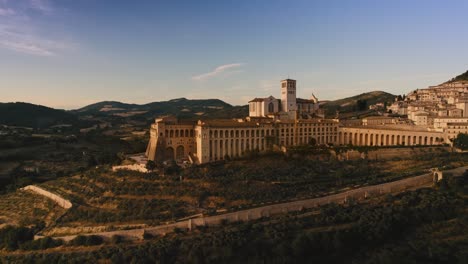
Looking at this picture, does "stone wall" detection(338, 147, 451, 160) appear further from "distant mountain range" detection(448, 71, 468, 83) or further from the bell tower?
"distant mountain range" detection(448, 71, 468, 83)

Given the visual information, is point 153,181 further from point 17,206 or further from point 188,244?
point 17,206

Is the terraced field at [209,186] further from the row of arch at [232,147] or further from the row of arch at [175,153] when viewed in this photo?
the row of arch at [175,153]

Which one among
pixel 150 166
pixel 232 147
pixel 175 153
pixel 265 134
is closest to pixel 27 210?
pixel 150 166

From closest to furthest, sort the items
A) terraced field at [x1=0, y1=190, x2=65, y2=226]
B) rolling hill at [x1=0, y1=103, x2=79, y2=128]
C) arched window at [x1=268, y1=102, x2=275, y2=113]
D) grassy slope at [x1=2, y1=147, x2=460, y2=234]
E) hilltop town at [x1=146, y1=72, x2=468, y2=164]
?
grassy slope at [x1=2, y1=147, x2=460, y2=234]
terraced field at [x1=0, y1=190, x2=65, y2=226]
hilltop town at [x1=146, y1=72, x2=468, y2=164]
arched window at [x1=268, y1=102, x2=275, y2=113]
rolling hill at [x1=0, y1=103, x2=79, y2=128]

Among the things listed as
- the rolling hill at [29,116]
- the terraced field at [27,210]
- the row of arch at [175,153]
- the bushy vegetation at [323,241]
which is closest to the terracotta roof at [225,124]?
the row of arch at [175,153]

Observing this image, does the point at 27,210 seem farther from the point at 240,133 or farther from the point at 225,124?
the point at 240,133

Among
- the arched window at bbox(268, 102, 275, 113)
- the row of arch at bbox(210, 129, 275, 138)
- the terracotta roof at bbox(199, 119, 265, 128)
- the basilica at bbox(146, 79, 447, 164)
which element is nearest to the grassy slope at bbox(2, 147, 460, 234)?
the basilica at bbox(146, 79, 447, 164)
